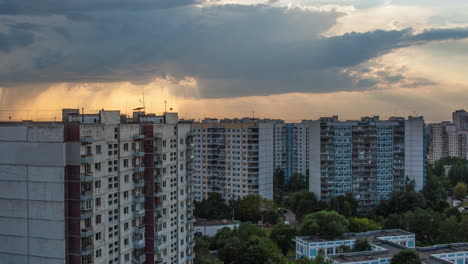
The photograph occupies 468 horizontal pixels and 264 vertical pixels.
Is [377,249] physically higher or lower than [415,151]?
lower

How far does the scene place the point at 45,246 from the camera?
1034cm

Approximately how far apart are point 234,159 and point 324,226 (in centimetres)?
1356

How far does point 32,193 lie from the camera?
10.4m

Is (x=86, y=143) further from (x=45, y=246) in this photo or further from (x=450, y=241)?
(x=450, y=241)

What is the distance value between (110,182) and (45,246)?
2.10m

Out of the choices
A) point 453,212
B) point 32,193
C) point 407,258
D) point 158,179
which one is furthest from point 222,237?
point 453,212

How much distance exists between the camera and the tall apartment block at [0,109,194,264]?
1027 centimetres

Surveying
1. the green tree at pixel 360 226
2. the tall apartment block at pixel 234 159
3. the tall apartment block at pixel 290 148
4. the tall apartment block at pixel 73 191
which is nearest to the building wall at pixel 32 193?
the tall apartment block at pixel 73 191

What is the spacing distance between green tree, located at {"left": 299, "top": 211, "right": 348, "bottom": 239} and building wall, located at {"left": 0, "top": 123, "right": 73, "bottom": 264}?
48.7ft

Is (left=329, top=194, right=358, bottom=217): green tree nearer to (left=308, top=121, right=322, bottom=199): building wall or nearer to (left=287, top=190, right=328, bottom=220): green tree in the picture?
(left=287, top=190, right=328, bottom=220): green tree

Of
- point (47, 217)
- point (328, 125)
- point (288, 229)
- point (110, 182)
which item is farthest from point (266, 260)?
point (328, 125)

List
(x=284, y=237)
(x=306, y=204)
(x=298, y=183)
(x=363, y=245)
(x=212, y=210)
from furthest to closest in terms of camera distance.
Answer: (x=298, y=183) < (x=306, y=204) < (x=212, y=210) < (x=284, y=237) < (x=363, y=245)

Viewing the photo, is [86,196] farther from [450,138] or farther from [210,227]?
[450,138]

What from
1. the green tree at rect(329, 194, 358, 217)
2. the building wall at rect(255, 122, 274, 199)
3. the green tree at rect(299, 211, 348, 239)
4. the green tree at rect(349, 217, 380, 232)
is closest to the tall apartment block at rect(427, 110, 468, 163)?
the green tree at rect(329, 194, 358, 217)
